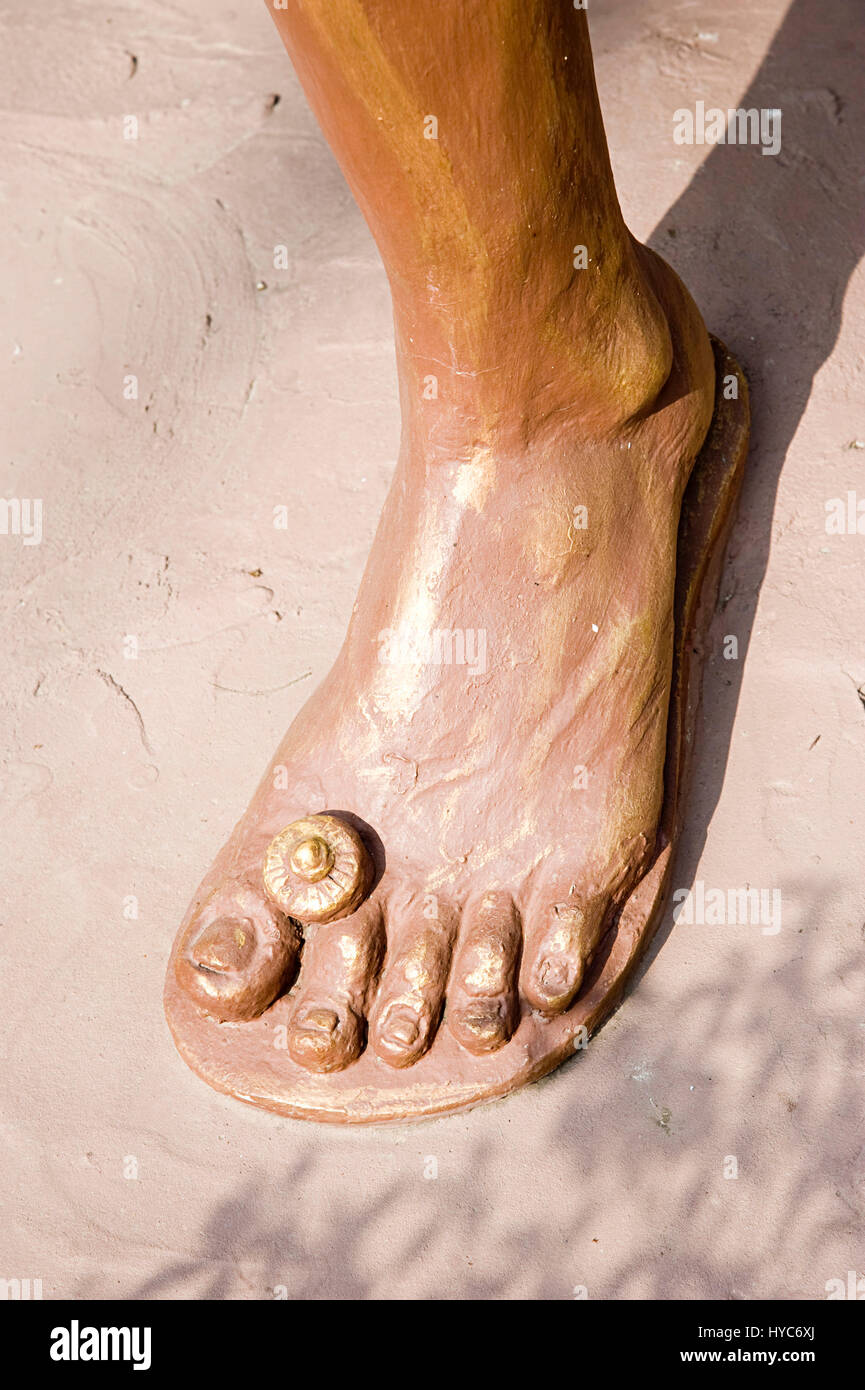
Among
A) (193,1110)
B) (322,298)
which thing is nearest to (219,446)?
(322,298)

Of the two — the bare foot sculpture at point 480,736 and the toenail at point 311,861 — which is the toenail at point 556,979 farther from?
the toenail at point 311,861

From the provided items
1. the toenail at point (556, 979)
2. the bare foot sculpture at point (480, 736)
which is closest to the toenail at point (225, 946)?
the bare foot sculpture at point (480, 736)

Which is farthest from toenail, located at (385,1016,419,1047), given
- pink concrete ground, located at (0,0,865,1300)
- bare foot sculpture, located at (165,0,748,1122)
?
pink concrete ground, located at (0,0,865,1300)

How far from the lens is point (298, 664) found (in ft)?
6.63

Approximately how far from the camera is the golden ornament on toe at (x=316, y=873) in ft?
5.01

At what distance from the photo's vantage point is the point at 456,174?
4.42 feet

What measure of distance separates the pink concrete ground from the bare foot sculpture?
0.11 m

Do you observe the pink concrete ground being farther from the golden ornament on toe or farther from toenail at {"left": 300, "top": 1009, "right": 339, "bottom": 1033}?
the golden ornament on toe

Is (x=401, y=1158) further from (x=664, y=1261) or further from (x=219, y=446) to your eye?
(x=219, y=446)

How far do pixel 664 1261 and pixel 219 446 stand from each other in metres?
1.51

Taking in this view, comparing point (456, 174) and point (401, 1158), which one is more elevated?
point (456, 174)

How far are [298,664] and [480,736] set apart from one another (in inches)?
19.8

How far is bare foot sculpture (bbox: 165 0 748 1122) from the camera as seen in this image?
1.51 metres

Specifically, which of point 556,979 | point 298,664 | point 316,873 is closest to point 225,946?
point 316,873
